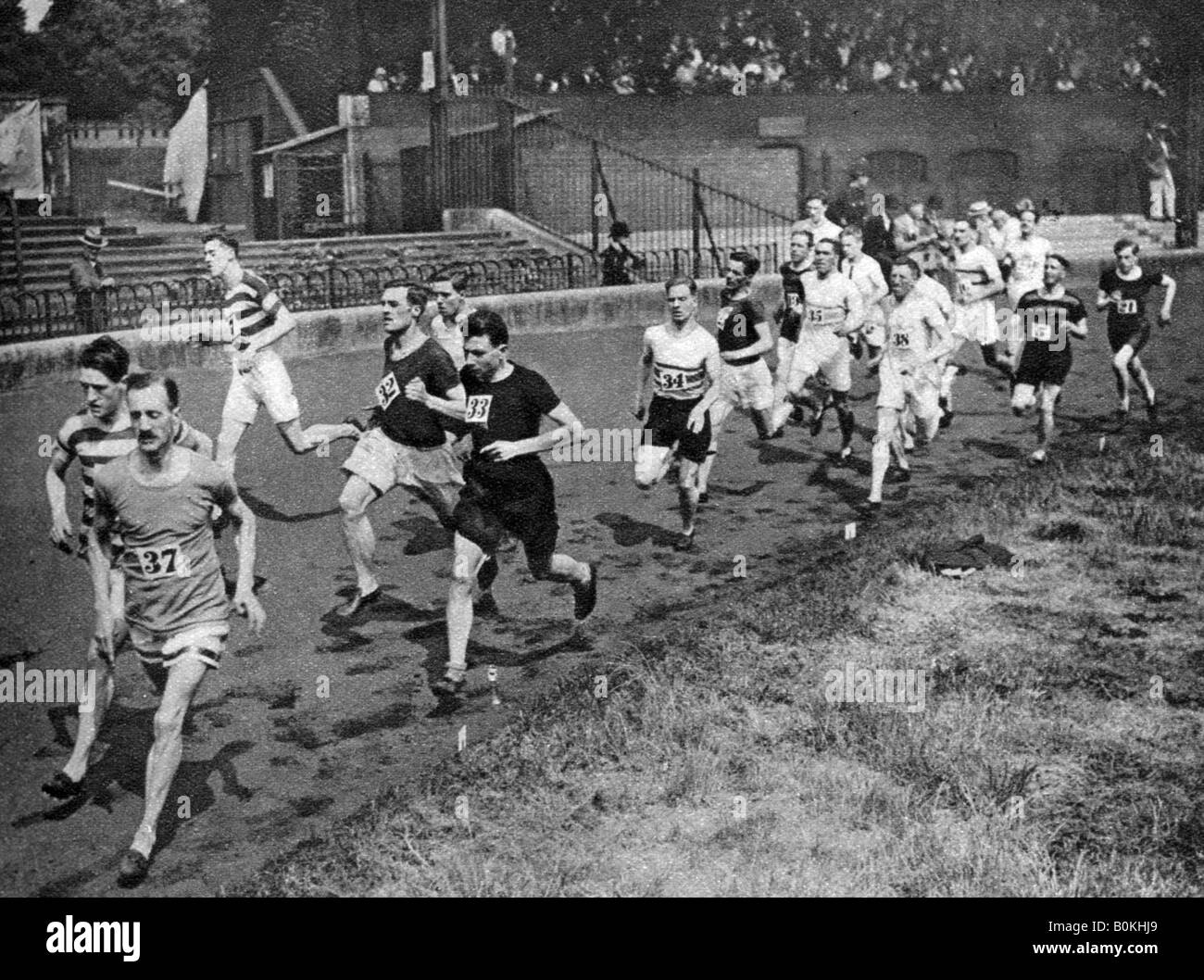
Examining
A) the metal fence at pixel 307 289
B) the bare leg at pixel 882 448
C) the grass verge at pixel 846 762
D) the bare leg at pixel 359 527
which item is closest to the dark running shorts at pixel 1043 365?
the bare leg at pixel 882 448

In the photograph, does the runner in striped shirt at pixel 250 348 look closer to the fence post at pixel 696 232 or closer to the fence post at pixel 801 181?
the fence post at pixel 696 232

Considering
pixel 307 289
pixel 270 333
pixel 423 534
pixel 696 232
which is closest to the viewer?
pixel 270 333

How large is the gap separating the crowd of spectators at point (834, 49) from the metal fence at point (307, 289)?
7.08 metres

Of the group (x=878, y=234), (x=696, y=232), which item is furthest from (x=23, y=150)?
(x=878, y=234)

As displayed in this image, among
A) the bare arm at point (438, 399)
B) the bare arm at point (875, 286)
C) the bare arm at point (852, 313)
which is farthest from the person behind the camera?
the bare arm at point (875, 286)

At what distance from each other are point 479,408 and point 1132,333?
9340 millimetres

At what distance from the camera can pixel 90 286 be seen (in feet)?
53.4

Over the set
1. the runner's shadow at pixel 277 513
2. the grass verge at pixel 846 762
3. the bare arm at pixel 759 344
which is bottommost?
the grass verge at pixel 846 762

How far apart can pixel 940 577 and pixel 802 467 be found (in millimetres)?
3552

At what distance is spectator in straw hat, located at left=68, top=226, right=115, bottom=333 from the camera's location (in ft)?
51.1

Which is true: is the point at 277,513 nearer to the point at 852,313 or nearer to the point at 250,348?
the point at 250,348

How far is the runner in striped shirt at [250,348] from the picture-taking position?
1029 centimetres
